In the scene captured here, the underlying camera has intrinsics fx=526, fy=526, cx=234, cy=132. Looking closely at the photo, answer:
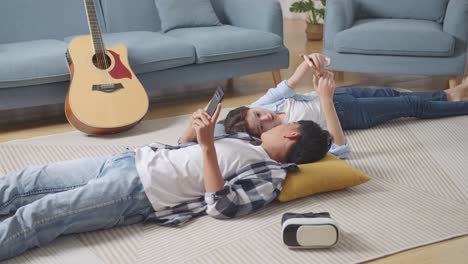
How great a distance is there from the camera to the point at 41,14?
3197 mm

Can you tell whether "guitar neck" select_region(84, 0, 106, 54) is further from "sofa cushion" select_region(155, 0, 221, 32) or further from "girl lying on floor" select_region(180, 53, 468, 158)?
"girl lying on floor" select_region(180, 53, 468, 158)

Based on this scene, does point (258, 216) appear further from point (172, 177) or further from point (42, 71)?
point (42, 71)

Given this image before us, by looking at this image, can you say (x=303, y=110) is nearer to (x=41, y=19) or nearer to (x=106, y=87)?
(x=106, y=87)

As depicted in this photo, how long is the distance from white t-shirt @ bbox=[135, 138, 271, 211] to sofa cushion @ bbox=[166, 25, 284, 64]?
1334 mm

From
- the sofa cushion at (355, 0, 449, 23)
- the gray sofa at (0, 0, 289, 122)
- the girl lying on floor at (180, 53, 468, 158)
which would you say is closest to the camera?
the girl lying on floor at (180, 53, 468, 158)

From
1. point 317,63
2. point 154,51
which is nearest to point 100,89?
point 154,51

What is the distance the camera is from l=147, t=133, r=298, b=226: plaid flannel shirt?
1700 millimetres

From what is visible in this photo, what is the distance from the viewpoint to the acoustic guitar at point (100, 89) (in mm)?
2545

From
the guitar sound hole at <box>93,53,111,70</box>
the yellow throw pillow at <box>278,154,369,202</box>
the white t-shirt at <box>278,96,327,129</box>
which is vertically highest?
the guitar sound hole at <box>93,53,111,70</box>

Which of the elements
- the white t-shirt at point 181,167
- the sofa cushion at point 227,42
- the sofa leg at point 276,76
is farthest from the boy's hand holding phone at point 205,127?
the sofa leg at point 276,76

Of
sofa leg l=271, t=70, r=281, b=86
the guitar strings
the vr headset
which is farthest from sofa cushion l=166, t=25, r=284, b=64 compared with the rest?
the vr headset

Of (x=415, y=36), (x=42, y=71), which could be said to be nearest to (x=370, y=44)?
(x=415, y=36)

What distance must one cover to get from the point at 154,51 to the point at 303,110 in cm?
102

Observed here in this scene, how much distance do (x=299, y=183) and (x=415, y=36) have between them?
1809 millimetres
